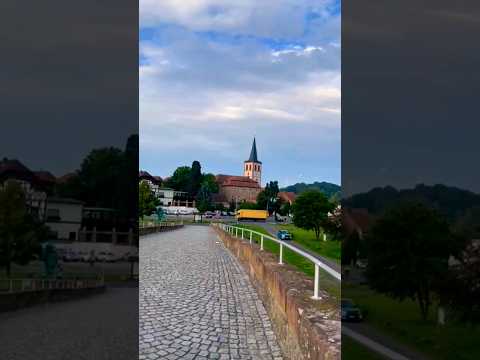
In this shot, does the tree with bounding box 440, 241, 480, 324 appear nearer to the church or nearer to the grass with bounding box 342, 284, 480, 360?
the grass with bounding box 342, 284, 480, 360

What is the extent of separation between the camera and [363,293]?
6.90 ft

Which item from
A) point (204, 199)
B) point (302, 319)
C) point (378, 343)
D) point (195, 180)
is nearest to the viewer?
point (378, 343)

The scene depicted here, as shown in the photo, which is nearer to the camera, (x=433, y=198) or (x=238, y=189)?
(x=433, y=198)

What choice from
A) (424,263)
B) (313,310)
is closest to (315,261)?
(313,310)

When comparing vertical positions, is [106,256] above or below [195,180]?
below

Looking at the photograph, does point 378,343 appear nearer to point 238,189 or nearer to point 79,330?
point 79,330

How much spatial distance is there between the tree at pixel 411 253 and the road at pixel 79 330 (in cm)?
268

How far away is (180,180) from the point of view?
4483 inches

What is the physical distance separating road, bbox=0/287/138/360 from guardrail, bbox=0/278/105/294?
0.49ft

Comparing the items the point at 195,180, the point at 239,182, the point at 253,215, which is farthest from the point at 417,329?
the point at 239,182

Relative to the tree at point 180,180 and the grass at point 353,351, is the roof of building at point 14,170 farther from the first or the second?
the tree at point 180,180

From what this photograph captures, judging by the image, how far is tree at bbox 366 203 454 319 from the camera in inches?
71.8

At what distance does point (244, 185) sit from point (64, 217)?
12385 centimetres

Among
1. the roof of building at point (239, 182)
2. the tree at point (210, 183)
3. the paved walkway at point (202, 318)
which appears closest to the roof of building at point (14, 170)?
the paved walkway at point (202, 318)
